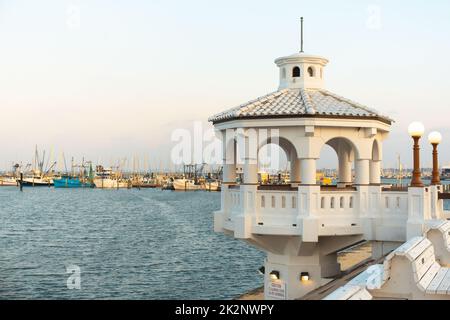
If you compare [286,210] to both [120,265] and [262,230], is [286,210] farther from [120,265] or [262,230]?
[120,265]

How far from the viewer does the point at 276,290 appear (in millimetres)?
17156

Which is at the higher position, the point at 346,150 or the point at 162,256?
the point at 346,150

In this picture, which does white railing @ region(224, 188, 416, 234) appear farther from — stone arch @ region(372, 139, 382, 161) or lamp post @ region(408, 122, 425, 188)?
stone arch @ region(372, 139, 382, 161)

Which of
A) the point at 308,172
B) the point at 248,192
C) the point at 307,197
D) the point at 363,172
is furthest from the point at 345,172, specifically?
the point at 248,192

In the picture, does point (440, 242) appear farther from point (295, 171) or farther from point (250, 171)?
point (295, 171)

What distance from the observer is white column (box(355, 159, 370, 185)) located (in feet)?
54.1

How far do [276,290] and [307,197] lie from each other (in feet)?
10.5

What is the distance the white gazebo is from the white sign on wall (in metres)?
0.03

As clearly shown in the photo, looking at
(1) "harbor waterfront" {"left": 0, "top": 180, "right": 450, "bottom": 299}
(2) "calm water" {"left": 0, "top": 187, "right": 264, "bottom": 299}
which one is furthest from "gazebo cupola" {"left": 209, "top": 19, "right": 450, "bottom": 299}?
(2) "calm water" {"left": 0, "top": 187, "right": 264, "bottom": 299}

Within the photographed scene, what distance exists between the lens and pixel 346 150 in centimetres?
2023

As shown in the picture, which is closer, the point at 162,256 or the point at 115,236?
the point at 162,256

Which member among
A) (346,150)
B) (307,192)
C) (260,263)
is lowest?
(260,263)

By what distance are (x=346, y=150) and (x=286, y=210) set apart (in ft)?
→ 17.2
